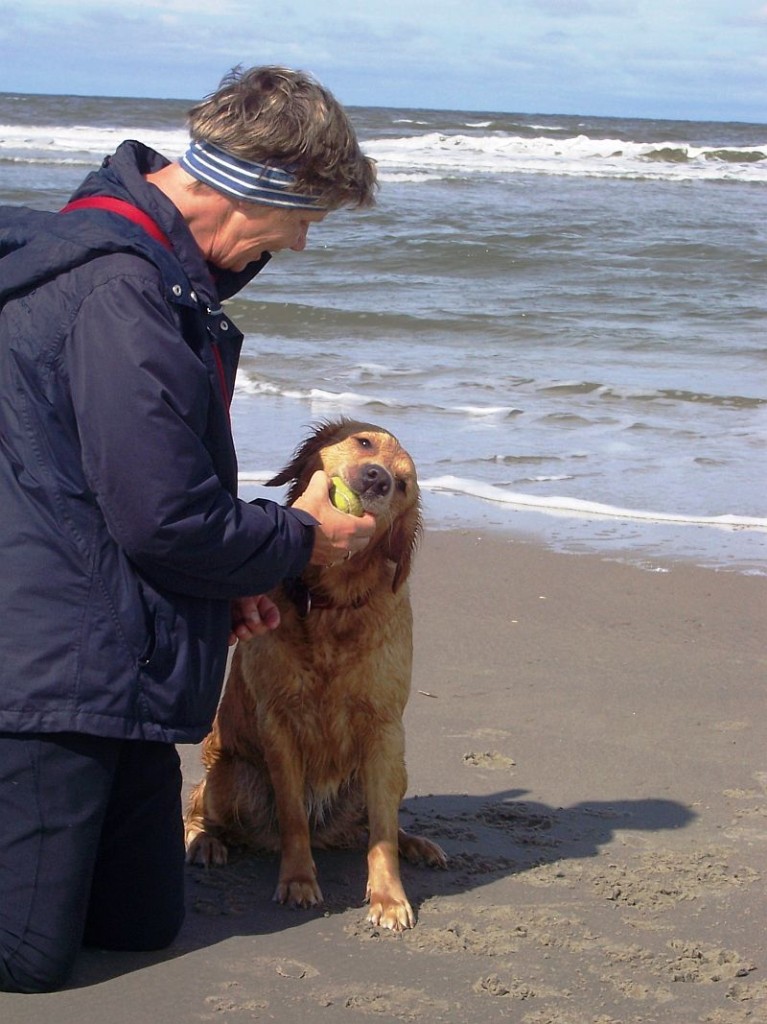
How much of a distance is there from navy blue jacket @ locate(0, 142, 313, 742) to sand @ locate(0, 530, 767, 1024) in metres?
0.65

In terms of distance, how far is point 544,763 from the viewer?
4.40 metres

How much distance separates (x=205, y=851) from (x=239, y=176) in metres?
1.89

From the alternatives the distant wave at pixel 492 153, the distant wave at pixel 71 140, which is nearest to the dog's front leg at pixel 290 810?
the distant wave at pixel 492 153

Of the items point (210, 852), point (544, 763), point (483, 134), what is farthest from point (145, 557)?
point (483, 134)

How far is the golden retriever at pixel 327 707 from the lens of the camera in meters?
3.68

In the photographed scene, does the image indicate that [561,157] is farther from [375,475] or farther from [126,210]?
[126,210]

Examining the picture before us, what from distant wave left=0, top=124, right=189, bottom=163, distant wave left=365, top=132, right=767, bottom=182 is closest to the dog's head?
distant wave left=365, top=132, right=767, bottom=182

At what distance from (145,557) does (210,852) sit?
1.35 metres

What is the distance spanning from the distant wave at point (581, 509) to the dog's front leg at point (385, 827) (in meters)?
3.31

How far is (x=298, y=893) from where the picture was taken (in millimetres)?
3568

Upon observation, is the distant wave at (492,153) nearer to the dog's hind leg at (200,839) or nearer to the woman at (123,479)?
the dog's hind leg at (200,839)

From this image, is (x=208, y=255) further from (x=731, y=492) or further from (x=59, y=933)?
(x=731, y=492)

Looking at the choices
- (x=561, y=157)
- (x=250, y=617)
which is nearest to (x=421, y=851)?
(x=250, y=617)

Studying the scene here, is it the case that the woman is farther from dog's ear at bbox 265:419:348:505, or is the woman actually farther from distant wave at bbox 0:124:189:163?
distant wave at bbox 0:124:189:163
